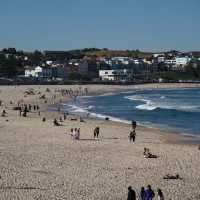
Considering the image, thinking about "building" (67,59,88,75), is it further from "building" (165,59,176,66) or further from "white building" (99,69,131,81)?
"building" (165,59,176,66)

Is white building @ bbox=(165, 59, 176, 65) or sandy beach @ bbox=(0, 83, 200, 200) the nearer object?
sandy beach @ bbox=(0, 83, 200, 200)

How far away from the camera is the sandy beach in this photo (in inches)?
614

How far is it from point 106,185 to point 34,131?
46.2ft

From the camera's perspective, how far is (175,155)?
22.6 m

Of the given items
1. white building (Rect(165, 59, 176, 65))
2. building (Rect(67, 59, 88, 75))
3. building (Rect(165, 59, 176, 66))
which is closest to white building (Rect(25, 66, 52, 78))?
building (Rect(67, 59, 88, 75))

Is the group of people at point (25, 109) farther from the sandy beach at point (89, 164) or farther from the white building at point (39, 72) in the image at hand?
the white building at point (39, 72)

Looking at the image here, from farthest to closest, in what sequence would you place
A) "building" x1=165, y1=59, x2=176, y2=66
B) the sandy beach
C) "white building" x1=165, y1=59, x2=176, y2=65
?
"white building" x1=165, y1=59, x2=176, y2=65 < "building" x1=165, y1=59, x2=176, y2=66 < the sandy beach

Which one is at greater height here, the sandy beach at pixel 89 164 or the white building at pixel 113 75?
the sandy beach at pixel 89 164

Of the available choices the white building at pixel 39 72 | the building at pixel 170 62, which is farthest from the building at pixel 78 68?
the building at pixel 170 62

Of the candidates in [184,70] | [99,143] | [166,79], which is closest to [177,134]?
[99,143]

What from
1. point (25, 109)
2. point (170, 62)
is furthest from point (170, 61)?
point (25, 109)

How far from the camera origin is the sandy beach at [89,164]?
15.6m

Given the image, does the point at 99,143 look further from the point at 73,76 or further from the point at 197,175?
the point at 73,76

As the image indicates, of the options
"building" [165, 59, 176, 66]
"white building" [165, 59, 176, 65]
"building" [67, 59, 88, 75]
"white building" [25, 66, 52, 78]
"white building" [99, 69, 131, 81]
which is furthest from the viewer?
"white building" [165, 59, 176, 65]
